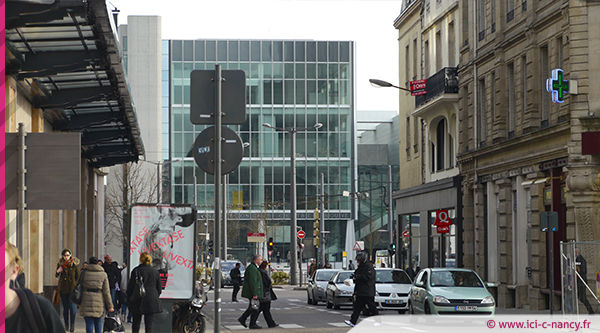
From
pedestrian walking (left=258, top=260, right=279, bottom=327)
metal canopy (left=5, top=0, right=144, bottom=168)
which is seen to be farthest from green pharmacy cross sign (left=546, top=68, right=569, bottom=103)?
metal canopy (left=5, top=0, right=144, bottom=168)

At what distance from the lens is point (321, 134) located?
255 feet

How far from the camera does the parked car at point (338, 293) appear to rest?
96.4ft

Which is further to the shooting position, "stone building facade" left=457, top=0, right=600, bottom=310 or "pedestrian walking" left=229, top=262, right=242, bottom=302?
"pedestrian walking" left=229, top=262, right=242, bottom=302

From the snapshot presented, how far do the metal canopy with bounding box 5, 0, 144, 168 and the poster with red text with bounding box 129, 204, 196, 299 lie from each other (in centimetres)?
321

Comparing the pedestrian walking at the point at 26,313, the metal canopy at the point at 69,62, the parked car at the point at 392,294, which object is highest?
the metal canopy at the point at 69,62

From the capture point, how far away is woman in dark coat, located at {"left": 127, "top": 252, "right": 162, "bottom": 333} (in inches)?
547

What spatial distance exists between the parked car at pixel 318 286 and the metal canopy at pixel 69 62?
10.2 m

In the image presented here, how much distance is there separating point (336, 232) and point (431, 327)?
2276 inches

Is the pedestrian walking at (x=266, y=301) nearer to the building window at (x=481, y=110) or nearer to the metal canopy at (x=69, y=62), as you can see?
the metal canopy at (x=69, y=62)

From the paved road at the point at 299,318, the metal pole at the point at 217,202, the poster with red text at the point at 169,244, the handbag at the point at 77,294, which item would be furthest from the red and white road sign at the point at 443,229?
the metal pole at the point at 217,202

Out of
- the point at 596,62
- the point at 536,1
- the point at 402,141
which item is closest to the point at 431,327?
the point at 596,62

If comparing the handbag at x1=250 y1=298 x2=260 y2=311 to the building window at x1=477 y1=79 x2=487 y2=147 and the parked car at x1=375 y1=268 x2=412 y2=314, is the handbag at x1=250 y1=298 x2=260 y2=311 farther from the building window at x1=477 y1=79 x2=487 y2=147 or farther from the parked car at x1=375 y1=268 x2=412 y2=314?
the building window at x1=477 y1=79 x2=487 y2=147

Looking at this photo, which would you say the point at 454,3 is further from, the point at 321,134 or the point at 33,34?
the point at 321,134

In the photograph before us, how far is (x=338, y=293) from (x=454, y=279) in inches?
315
